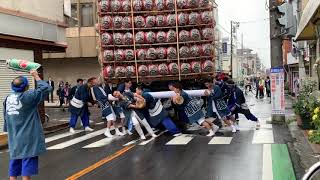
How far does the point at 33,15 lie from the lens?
17938 millimetres

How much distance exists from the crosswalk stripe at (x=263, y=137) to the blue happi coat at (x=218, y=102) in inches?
43.7

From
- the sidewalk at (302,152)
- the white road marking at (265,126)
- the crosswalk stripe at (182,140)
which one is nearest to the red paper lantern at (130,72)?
the crosswalk stripe at (182,140)

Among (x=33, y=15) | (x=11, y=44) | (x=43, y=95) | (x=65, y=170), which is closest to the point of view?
(x=43, y=95)

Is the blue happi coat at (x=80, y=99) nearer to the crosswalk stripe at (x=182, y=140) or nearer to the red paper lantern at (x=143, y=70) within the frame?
the red paper lantern at (x=143, y=70)

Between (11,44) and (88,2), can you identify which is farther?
(88,2)

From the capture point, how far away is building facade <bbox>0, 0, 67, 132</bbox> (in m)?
15.9

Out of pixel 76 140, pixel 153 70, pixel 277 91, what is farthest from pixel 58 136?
pixel 277 91

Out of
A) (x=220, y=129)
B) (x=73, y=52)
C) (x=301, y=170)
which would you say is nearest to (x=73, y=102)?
(x=220, y=129)

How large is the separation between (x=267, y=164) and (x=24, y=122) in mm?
4744

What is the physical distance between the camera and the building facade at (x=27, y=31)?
52.2 feet

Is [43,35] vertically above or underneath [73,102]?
above

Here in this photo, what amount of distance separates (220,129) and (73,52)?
3253 centimetres

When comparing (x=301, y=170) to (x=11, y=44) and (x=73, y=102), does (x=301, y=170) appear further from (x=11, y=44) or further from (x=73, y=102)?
(x=11, y=44)

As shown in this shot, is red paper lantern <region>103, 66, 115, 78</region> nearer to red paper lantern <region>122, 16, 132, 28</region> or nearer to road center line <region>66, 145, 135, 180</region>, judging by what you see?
red paper lantern <region>122, 16, 132, 28</region>
